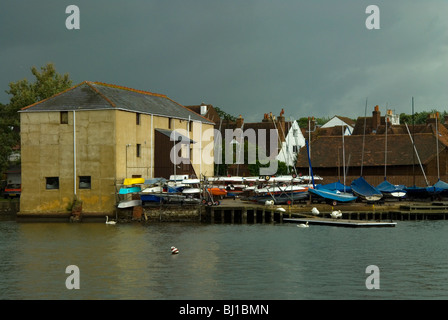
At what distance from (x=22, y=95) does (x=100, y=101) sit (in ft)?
70.6

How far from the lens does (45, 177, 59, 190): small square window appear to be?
66.4m

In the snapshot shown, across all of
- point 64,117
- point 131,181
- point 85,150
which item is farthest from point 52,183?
point 131,181

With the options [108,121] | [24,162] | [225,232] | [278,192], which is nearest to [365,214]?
[278,192]

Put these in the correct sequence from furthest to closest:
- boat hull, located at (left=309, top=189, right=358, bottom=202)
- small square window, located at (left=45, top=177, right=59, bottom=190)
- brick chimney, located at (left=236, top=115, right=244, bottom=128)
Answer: brick chimney, located at (left=236, top=115, right=244, bottom=128) → small square window, located at (left=45, top=177, right=59, bottom=190) → boat hull, located at (left=309, top=189, right=358, bottom=202)

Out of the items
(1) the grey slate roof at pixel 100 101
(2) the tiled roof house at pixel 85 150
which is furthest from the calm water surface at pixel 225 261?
(1) the grey slate roof at pixel 100 101

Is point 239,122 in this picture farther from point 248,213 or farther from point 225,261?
point 225,261

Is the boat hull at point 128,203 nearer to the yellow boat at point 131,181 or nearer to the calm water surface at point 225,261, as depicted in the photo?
the yellow boat at point 131,181

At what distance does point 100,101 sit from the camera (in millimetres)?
66312

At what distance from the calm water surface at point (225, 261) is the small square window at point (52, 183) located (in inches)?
299

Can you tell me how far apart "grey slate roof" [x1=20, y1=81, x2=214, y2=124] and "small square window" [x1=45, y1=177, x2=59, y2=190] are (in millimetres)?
6488

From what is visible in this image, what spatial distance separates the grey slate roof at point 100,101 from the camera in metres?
66.2

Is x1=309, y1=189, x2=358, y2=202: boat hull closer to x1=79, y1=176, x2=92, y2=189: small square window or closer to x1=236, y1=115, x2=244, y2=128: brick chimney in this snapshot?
x1=79, y1=176, x2=92, y2=189: small square window

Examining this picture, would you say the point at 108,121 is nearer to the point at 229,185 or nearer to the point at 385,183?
the point at 229,185

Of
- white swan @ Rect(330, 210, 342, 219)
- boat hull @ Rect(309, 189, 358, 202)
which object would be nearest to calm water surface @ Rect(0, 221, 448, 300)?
white swan @ Rect(330, 210, 342, 219)
